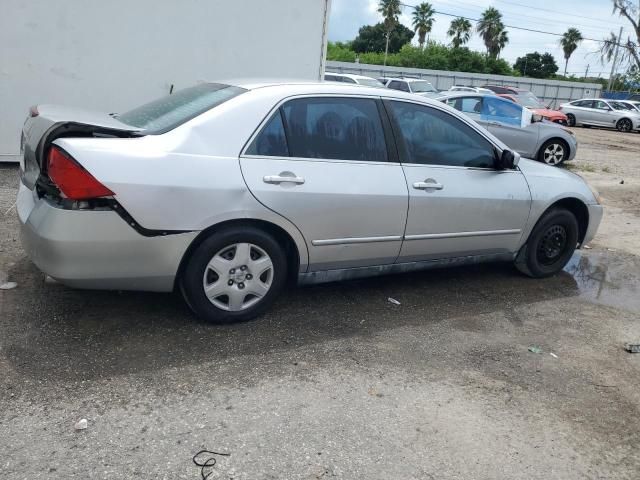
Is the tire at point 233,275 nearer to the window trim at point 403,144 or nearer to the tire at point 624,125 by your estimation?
the window trim at point 403,144

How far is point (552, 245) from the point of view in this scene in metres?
5.23

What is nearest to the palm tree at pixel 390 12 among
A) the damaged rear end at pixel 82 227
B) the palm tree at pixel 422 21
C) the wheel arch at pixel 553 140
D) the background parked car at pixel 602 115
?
the palm tree at pixel 422 21

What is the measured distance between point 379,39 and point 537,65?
21035mm

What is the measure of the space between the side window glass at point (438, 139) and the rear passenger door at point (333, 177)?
20cm

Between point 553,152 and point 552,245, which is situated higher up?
point 553,152

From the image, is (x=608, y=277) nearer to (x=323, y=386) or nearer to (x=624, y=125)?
(x=323, y=386)

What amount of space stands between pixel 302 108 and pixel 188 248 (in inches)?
48.5

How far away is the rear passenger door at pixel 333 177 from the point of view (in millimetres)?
3645

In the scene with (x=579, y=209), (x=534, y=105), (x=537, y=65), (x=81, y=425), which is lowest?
(x=81, y=425)

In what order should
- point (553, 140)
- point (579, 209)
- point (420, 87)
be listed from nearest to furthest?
point (579, 209), point (553, 140), point (420, 87)

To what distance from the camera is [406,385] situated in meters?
3.28

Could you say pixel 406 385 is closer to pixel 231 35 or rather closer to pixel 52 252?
pixel 52 252

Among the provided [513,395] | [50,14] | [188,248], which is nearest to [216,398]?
[188,248]

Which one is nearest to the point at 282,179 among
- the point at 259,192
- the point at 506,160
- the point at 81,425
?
the point at 259,192
